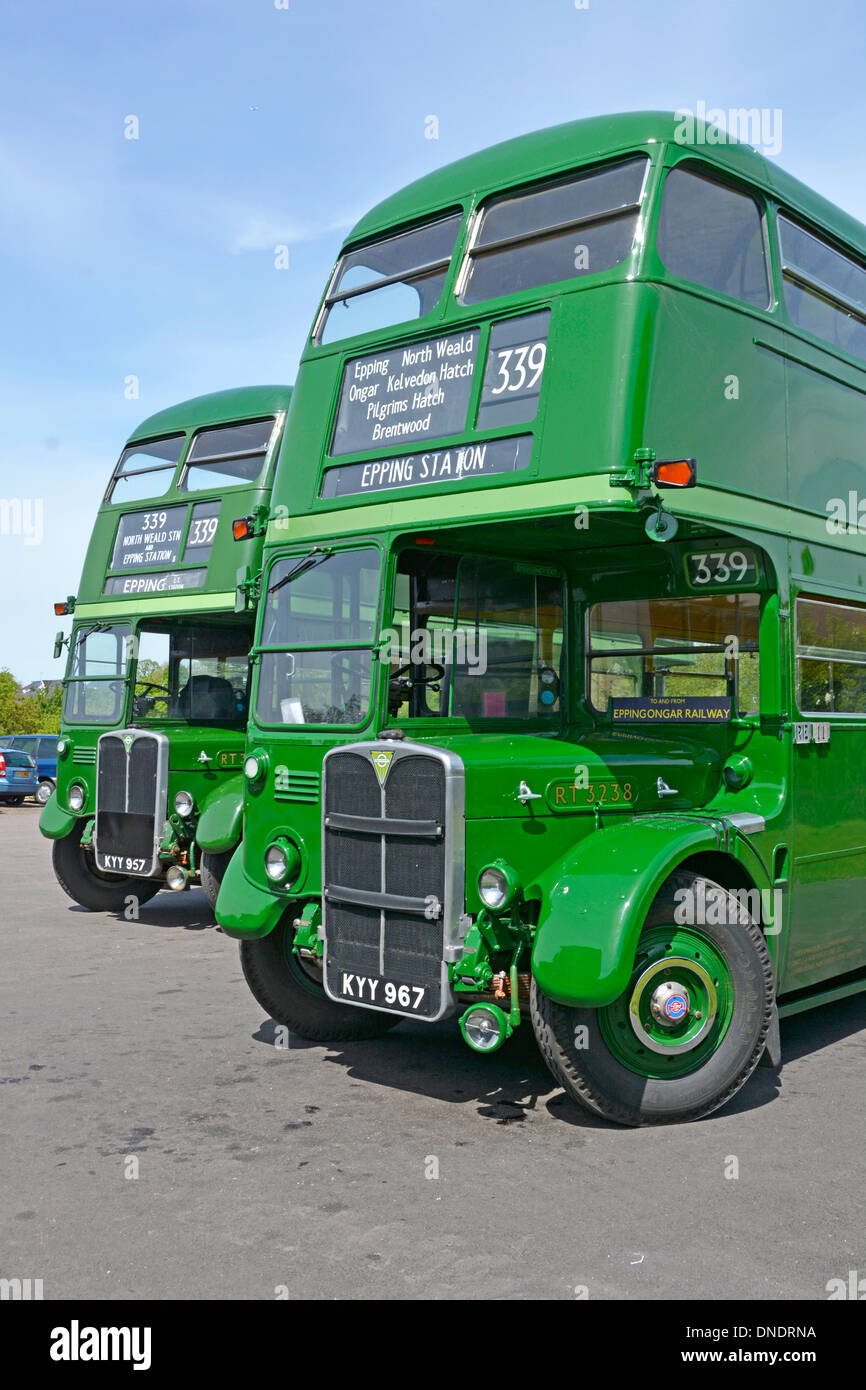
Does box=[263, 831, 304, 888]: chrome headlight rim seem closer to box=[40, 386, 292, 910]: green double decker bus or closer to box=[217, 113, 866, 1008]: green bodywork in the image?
box=[217, 113, 866, 1008]: green bodywork

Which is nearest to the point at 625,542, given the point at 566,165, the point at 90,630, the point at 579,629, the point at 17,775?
the point at 579,629

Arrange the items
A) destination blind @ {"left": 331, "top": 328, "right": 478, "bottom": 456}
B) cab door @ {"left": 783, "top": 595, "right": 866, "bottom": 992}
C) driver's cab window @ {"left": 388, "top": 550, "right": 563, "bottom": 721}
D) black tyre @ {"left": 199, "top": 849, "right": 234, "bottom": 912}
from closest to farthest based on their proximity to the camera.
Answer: destination blind @ {"left": 331, "top": 328, "right": 478, "bottom": 456} → driver's cab window @ {"left": 388, "top": 550, "right": 563, "bottom": 721} → cab door @ {"left": 783, "top": 595, "right": 866, "bottom": 992} → black tyre @ {"left": 199, "top": 849, "right": 234, "bottom": 912}

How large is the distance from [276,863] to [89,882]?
644 centimetres

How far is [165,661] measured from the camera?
11.7m

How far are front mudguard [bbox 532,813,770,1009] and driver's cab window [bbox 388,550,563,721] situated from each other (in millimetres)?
1130

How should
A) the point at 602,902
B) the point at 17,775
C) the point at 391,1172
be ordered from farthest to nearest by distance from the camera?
the point at 17,775
the point at 602,902
the point at 391,1172

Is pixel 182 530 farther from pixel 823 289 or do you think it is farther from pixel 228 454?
pixel 823 289

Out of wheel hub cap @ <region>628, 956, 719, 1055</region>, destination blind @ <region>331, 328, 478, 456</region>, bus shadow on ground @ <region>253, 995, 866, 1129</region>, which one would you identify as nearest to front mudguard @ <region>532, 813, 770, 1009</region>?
wheel hub cap @ <region>628, 956, 719, 1055</region>

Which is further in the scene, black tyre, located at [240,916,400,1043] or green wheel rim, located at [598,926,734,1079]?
black tyre, located at [240,916,400,1043]

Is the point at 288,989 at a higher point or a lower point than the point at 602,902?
lower

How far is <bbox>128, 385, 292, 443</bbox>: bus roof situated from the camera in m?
11.3

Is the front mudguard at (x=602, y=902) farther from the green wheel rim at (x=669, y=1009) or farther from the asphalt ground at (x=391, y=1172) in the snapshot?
the asphalt ground at (x=391, y=1172)

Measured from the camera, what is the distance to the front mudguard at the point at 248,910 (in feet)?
20.7

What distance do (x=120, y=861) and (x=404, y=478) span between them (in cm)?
620
